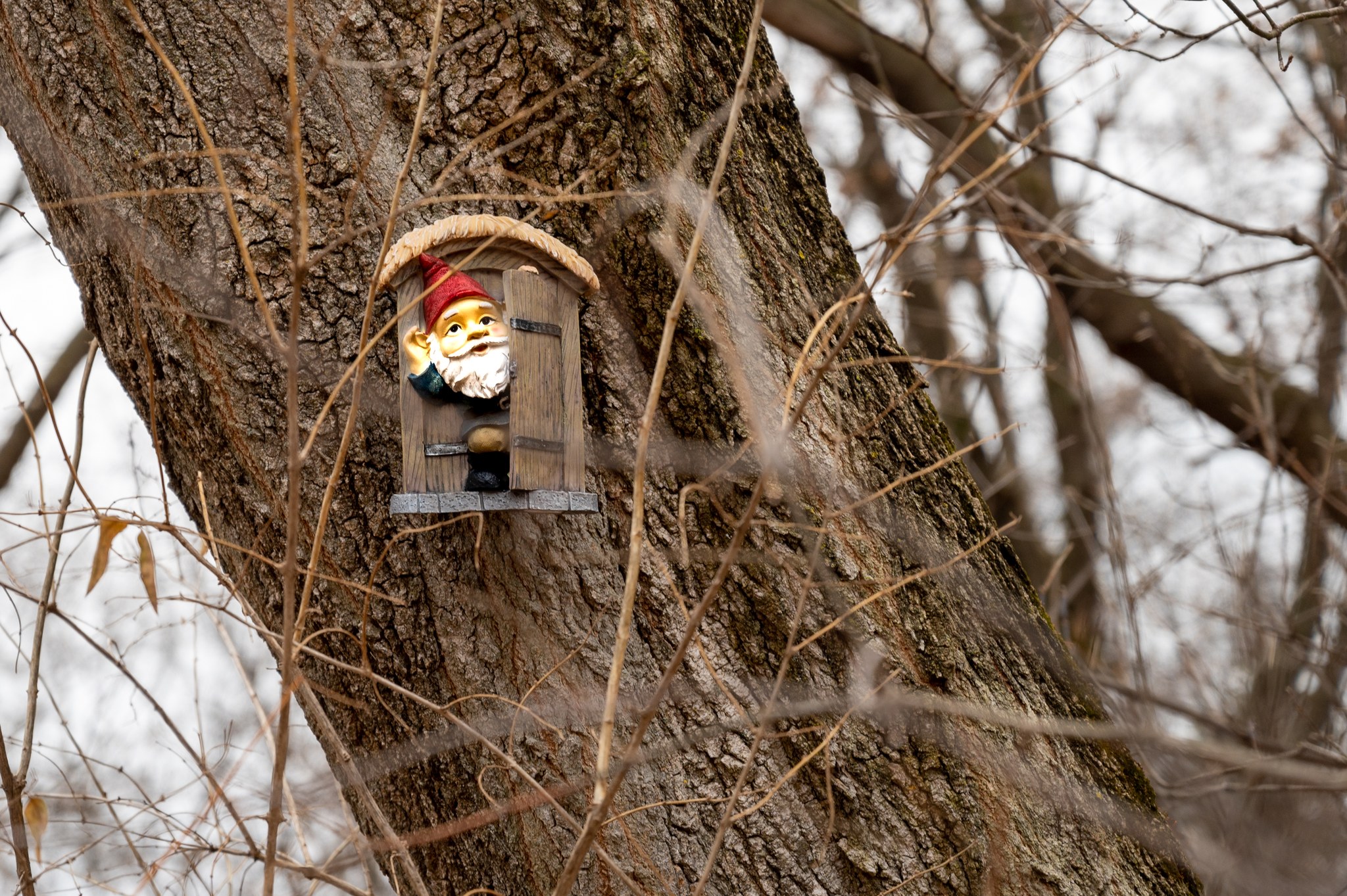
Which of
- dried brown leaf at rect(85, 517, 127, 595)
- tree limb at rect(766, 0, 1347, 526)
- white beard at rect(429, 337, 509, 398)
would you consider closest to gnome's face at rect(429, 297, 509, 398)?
white beard at rect(429, 337, 509, 398)

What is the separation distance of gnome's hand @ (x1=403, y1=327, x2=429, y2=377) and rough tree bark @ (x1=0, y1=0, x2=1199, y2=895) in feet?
0.34

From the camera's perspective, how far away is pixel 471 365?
1.76m

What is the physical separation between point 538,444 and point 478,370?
15 cm

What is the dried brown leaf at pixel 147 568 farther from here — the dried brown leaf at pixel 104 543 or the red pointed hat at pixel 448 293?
the red pointed hat at pixel 448 293

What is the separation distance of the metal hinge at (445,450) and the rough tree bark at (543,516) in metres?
0.14

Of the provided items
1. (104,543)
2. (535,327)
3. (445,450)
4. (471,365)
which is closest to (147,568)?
(104,543)

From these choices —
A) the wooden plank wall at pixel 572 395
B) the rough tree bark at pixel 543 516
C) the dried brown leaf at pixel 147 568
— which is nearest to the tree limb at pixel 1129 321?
the rough tree bark at pixel 543 516

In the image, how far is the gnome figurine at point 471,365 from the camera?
1.76 metres

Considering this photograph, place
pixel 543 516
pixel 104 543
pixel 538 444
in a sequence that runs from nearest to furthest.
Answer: pixel 104 543, pixel 538 444, pixel 543 516

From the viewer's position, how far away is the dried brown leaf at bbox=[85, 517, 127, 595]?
159 cm

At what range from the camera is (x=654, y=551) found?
182cm

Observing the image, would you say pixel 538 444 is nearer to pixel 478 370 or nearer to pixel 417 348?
pixel 478 370

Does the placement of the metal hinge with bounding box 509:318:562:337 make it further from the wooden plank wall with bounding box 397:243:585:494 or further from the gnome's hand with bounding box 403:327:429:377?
the gnome's hand with bounding box 403:327:429:377

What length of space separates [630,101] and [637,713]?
1038 millimetres
